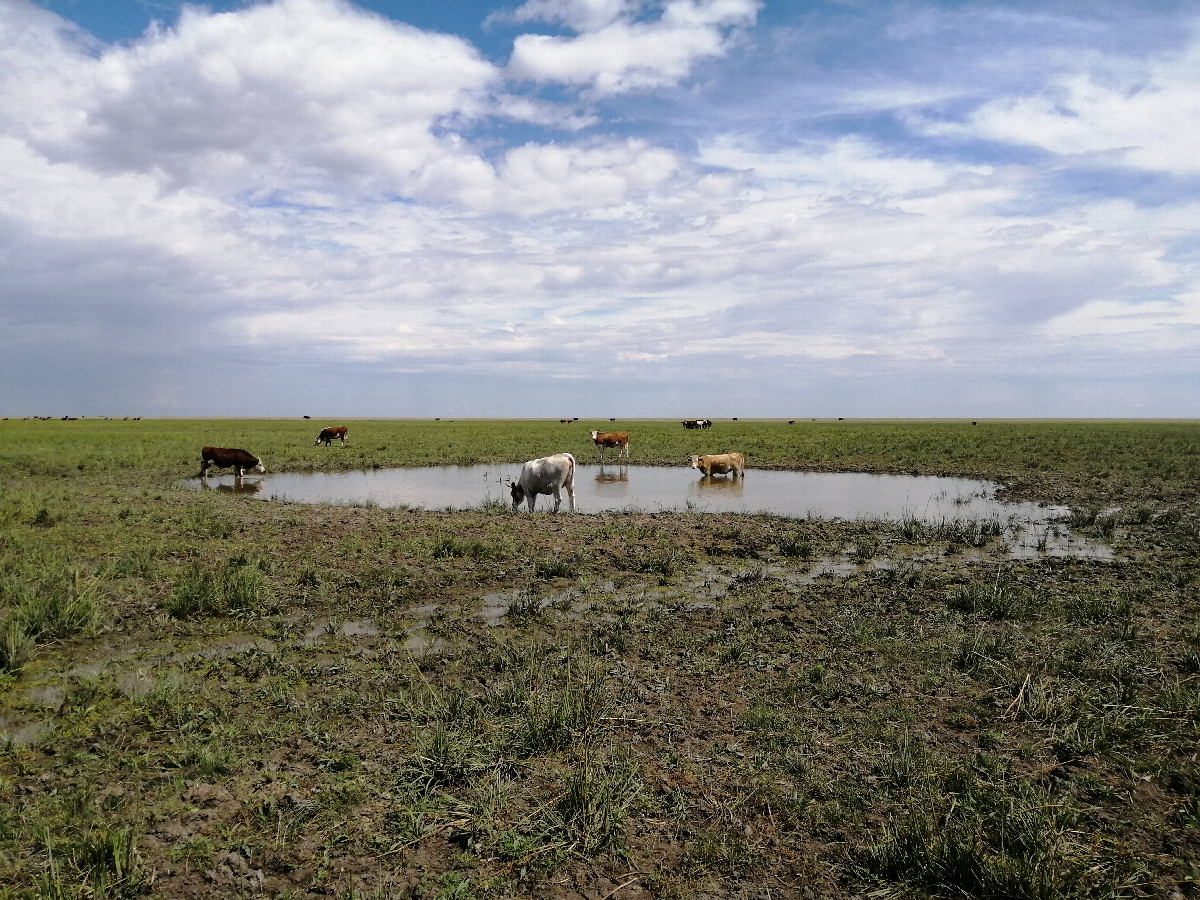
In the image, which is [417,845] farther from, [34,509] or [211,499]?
[211,499]

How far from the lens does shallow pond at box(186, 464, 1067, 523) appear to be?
16516 mm

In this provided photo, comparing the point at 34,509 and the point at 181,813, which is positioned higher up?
the point at 34,509

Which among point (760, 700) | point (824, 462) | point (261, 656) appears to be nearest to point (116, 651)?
point (261, 656)

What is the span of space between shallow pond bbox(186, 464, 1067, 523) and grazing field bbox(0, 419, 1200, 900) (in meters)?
5.42

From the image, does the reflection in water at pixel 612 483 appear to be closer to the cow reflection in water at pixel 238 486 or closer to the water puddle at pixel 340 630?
the cow reflection in water at pixel 238 486

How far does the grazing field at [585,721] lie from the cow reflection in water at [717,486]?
8.70 meters

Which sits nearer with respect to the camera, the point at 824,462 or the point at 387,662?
the point at 387,662

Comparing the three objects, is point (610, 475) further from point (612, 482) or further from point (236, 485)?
point (236, 485)

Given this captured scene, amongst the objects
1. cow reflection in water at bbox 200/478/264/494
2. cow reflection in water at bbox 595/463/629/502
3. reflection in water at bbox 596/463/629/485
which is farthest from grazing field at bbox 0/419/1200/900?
reflection in water at bbox 596/463/629/485

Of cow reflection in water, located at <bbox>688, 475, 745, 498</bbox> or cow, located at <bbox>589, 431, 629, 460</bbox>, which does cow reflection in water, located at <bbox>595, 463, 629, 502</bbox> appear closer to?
cow reflection in water, located at <bbox>688, 475, 745, 498</bbox>

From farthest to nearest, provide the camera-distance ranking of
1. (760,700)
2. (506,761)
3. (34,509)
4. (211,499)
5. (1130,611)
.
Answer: (211,499)
(34,509)
(1130,611)
(760,700)
(506,761)

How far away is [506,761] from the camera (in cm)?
444

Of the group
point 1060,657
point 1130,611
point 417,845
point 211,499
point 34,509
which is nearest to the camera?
point 417,845

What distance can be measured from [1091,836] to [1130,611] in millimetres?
5515
